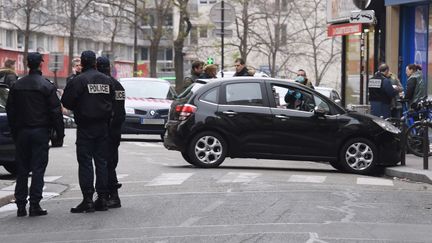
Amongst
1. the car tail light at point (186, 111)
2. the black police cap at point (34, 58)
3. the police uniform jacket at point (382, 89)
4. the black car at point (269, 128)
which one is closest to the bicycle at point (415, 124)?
the police uniform jacket at point (382, 89)

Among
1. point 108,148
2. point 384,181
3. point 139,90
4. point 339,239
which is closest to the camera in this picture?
point 339,239

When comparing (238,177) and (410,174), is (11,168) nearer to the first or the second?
(238,177)

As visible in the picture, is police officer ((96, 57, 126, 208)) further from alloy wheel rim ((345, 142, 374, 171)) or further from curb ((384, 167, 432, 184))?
alloy wheel rim ((345, 142, 374, 171))

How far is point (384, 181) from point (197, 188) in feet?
A: 11.4

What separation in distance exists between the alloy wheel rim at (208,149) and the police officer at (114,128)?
4.65 meters

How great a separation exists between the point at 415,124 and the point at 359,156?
Answer: 2.27 m

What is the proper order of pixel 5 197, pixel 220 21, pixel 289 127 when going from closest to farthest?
pixel 5 197
pixel 289 127
pixel 220 21

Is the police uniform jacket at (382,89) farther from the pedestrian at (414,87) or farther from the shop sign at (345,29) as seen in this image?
the shop sign at (345,29)

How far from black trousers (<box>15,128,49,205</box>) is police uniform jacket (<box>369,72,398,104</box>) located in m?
10.3

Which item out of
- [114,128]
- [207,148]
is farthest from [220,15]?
[114,128]

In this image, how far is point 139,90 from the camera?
2498 centimetres

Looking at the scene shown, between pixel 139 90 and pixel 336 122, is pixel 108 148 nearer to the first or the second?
pixel 336 122

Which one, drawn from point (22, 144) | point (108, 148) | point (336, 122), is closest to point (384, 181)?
point (336, 122)

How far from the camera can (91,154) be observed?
10.5 metres
